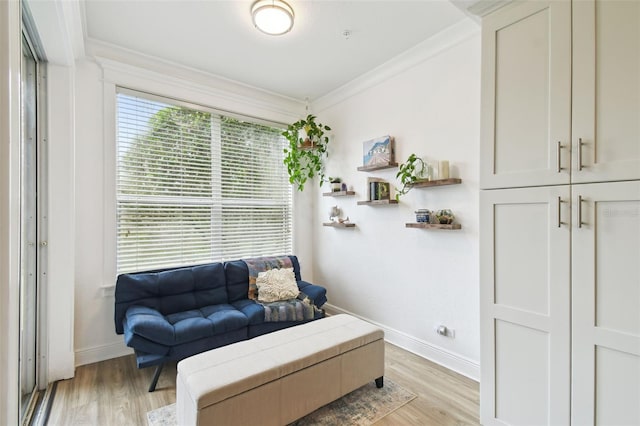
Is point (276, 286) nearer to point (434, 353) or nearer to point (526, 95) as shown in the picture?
point (434, 353)

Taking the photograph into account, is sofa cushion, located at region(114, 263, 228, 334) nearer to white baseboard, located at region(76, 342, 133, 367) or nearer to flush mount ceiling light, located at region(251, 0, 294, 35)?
white baseboard, located at region(76, 342, 133, 367)

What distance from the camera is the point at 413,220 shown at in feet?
9.58

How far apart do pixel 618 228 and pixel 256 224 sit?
10.8ft

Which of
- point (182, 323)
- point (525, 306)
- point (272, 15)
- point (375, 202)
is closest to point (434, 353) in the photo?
point (525, 306)

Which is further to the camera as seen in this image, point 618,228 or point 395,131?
point 395,131

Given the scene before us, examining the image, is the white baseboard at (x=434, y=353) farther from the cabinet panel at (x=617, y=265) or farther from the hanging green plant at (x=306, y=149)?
the hanging green plant at (x=306, y=149)

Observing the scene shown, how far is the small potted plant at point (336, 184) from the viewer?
3.69 meters

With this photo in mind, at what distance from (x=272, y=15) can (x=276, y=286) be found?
240cm

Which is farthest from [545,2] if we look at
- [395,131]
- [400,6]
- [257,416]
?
[257,416]

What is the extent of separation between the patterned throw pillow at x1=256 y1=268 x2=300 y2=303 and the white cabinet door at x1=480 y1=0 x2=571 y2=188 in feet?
7.06

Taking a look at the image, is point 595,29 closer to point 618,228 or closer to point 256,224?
point 618,228

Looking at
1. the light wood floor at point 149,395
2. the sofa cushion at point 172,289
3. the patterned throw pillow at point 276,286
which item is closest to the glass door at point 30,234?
the light wood floor at point 149,395

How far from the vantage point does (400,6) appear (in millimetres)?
2281

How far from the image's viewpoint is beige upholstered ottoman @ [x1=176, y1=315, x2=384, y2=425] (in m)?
1.63
